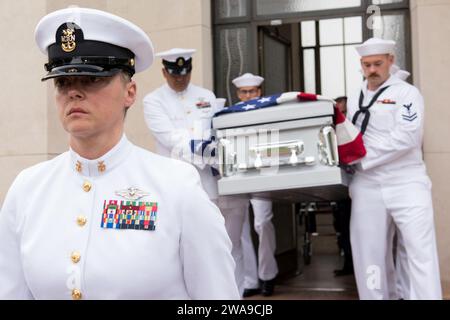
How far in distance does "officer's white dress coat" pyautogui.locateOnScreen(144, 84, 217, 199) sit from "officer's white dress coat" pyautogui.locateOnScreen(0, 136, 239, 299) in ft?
A: 11.6

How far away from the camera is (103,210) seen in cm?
192

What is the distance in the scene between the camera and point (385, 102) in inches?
219

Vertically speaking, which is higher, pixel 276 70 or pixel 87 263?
pixel 276 70

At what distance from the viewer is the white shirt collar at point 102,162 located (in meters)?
1.95

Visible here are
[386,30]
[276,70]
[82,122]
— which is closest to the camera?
[82,122]

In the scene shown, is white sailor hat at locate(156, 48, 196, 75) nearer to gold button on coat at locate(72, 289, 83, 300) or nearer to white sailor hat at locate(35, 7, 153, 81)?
white sailor hat at locate(35, 7, 153, 81)

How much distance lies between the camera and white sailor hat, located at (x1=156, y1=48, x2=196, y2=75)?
578 cm

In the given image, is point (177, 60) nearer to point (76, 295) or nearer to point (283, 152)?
point (283, 152)

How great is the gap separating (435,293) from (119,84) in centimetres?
400

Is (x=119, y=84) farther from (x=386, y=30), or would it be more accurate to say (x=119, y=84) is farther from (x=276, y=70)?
(x=276, y=70)

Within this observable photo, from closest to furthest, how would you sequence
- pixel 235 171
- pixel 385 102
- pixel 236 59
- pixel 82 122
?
1. pixel 82 122
2. pixel 235 171
3. pixel 385 102
4. pixel 236 59

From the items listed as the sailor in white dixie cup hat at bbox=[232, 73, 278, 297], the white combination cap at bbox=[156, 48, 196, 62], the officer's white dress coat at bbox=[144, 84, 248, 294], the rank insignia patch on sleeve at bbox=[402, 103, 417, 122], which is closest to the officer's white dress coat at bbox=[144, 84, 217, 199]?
the officer's white dress coat at bbox=[144, 84, 248, 294]

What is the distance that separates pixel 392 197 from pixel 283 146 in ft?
3.81
